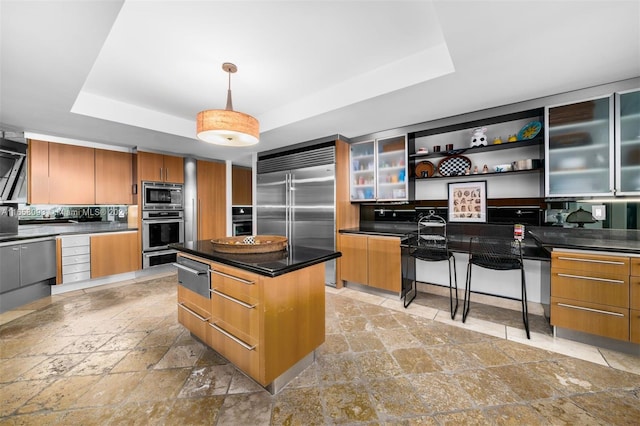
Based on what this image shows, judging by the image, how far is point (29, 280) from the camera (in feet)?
10.7

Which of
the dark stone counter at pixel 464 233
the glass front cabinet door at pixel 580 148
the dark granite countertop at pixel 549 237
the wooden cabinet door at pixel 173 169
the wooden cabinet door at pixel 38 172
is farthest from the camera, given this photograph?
the wooden cabinet door at pixel 173 169

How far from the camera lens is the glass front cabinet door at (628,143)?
2279mm

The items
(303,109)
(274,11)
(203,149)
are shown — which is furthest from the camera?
(203,149)

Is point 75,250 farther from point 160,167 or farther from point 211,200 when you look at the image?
point 211,200

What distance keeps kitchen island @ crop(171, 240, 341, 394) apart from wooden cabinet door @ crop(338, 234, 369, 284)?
1.74 m

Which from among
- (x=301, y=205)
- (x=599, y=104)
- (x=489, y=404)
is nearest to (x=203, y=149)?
(x=301, y=205)

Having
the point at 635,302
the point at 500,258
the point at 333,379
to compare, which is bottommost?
the point at 333,379

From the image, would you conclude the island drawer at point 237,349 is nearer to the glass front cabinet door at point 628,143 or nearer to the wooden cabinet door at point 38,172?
the glass front cabinet door at point 628,143

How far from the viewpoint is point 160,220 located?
15.3ft

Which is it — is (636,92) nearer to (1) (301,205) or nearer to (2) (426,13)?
(2) (426,13)

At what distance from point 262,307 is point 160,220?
409 cm

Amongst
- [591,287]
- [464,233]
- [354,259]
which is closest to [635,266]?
[591,287]

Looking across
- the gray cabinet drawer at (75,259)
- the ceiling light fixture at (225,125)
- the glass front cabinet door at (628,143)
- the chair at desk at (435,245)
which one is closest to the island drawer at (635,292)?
the glass front cabinet door at (628,143)

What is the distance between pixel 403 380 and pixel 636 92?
3273mm
